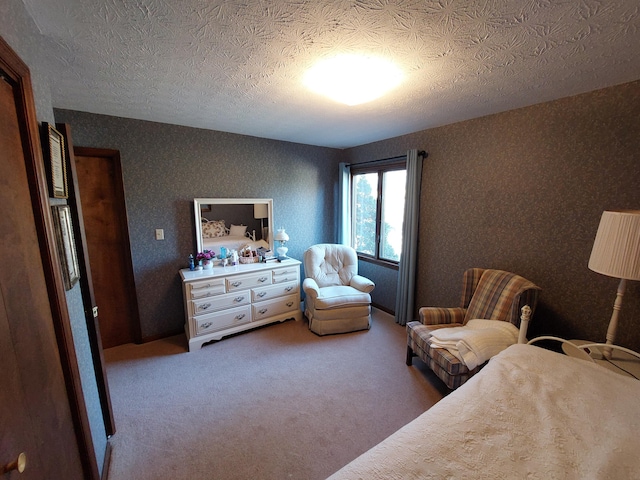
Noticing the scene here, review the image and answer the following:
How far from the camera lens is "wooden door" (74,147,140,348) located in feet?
8.38

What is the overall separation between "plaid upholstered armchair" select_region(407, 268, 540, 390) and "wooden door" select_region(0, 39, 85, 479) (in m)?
2.18

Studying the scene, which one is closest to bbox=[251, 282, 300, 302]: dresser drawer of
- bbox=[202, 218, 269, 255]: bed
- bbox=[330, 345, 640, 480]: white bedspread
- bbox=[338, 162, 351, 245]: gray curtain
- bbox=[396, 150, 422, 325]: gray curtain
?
bbox=[202, 218, 269, 255]: bed

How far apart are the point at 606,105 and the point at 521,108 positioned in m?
0.52

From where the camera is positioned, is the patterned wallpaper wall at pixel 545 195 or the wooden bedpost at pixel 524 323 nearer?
the wooden bedpost at pixel 524 323

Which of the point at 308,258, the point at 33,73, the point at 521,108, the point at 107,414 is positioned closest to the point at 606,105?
the point at 521,108

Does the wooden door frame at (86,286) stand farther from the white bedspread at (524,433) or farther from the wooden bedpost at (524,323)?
the wooden bedpost at (524,323)

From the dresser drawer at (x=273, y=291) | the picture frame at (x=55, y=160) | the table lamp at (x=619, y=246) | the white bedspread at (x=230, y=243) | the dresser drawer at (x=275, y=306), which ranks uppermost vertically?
the picture frame at (x=55, y=160)

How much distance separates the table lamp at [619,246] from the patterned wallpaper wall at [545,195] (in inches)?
21.8

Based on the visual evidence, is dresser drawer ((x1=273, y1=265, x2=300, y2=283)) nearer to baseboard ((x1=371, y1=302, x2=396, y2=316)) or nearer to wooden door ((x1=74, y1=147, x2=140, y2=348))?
baseboard ((x1=371, y1=302, x2=396, y2=316))

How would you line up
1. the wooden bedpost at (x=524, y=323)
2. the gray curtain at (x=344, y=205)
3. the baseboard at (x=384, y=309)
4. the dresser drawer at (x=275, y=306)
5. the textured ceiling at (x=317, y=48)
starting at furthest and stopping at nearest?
1. the gray curtain at (x=344, y=205)
2. the baseboard at (x=384, y=309)
3. the dresser drawer at (x=275, y=306)
4. the wooden bedpost at (x=524, y=323)
5. the textured ceiling at (x=317, y=48)

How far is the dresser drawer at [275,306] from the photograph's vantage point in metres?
3.16

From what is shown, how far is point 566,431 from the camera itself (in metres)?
1.03

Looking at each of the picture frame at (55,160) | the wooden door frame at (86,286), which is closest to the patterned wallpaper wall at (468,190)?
the wooden door frame at (86,286)

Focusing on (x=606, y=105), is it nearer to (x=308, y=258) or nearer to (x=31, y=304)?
(x=308, y=258)
